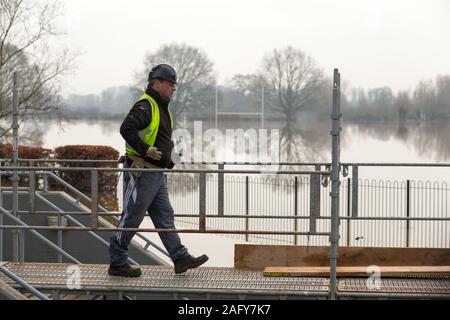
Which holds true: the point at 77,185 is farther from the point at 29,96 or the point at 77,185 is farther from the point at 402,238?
the point at 402,238

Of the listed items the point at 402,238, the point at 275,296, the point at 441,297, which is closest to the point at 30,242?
the point at 275,296

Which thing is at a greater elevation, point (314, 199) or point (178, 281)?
point (314, 199)

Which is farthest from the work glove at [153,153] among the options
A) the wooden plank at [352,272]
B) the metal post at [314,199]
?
the wooden plank at [352,272]

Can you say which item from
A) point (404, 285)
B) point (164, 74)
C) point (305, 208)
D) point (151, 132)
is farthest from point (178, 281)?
point (305, 208)

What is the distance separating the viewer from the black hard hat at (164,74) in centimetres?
801

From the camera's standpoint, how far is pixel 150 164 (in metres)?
8.00

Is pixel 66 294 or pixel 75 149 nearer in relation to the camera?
pixel 66 294

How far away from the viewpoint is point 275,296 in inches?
298

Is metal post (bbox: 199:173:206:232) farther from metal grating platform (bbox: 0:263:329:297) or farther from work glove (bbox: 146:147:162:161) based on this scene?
metal grating platform (bbox: 0:263:329:297)

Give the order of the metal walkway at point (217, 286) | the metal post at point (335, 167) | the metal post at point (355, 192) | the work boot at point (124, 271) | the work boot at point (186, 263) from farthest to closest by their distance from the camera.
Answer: the metal post at point (355, 192), the work boot at point (186, 263), the work boot at point (124, 271), the metal walkway at point (217, 286), the metal post at point (335, 167)

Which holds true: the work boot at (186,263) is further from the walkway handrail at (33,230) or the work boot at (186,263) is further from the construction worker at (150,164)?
the walkway handrail at (33,230)

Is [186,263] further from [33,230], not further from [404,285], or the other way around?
[404,285]

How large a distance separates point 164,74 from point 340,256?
2453mm
